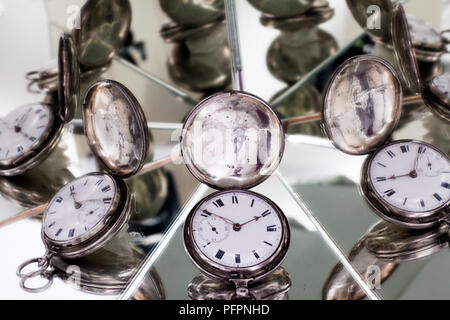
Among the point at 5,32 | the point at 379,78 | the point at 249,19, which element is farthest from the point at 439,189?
the point at 5,32

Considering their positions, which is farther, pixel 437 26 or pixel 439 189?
pixel 437 26

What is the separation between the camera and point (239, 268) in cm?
131

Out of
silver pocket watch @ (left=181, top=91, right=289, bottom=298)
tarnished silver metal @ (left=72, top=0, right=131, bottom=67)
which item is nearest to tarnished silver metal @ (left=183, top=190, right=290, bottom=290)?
silver pocket watch @ (left=181, top=91, right=289, bottom=298)

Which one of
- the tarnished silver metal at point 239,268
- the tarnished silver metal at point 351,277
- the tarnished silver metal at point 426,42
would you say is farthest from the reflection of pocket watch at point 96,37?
the tarnished silver metal at point 351,277

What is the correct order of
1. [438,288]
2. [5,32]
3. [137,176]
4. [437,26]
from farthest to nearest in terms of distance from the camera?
[5,32] → [437,26] → [137,176] → [438,288]

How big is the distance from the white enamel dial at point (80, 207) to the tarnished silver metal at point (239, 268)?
0.76 ft

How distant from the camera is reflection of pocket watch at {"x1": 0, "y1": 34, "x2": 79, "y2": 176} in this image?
1.75 metres

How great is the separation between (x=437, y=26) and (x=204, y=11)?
2.78 feet

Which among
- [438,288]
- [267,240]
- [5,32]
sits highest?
[5,32]

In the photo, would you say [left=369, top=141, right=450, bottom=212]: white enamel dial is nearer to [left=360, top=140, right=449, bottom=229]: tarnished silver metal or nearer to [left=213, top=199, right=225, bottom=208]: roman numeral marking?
[left=360, top=140, right=449, bottom=229]: tarnished silver metal

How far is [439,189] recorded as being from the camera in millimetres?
1463

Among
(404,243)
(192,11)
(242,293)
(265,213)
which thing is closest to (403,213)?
(404,243)

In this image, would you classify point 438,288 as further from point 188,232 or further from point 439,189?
point 188,232

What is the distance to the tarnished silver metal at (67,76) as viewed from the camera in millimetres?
1816
